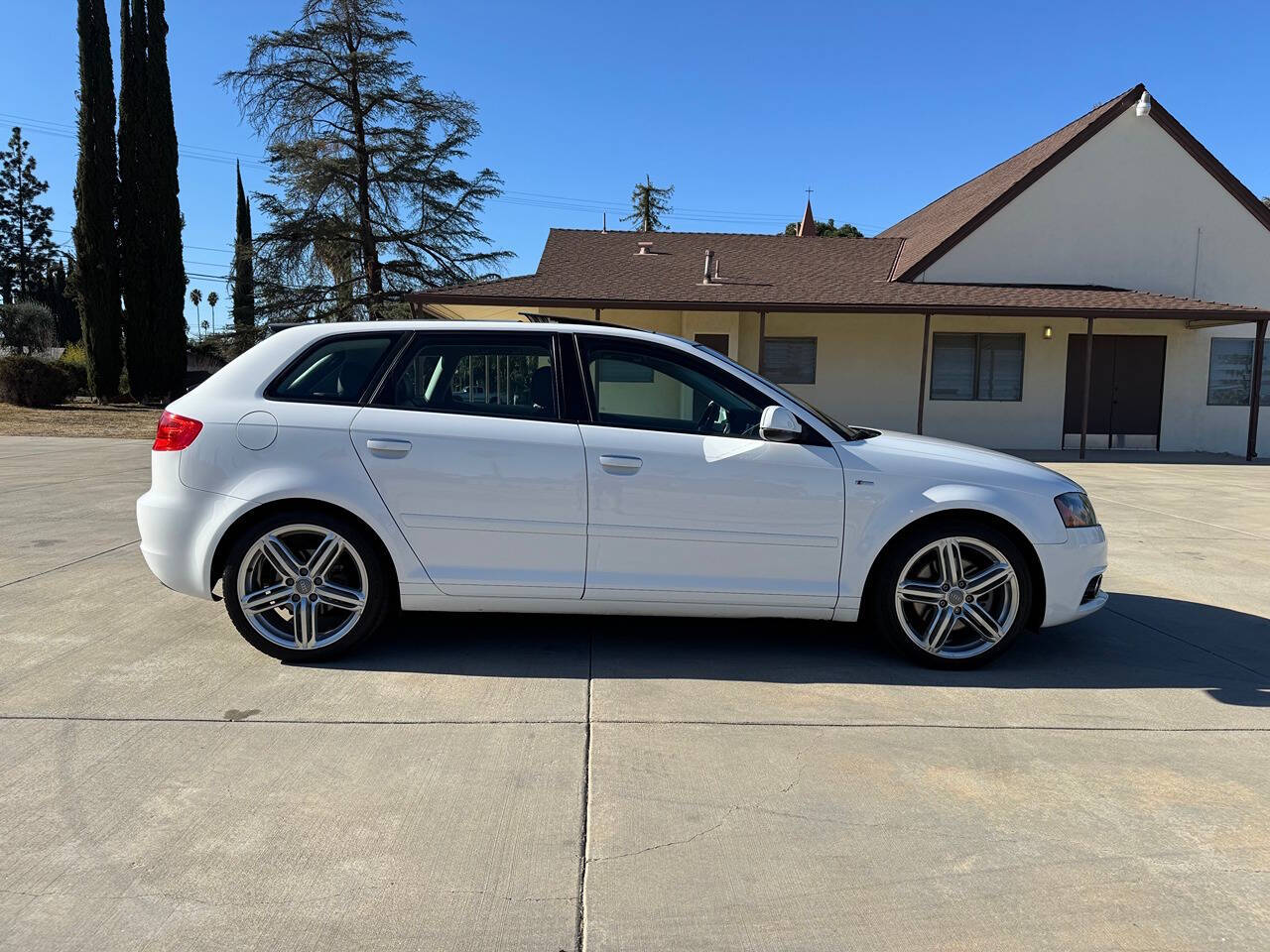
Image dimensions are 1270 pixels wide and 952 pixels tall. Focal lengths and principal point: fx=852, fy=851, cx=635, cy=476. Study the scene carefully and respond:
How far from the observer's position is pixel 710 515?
4121 mm

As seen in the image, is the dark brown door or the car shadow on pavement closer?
the car shadow on pavement

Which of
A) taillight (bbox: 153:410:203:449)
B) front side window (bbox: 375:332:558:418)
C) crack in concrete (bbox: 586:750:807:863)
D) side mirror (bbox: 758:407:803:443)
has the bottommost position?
crack in concrete (bbox: 586:750:807:863)

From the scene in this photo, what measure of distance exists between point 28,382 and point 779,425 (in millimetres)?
23814

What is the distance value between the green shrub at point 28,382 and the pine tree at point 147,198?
12.3ft

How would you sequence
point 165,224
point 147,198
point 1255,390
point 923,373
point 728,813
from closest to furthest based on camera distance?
point 728,813 → point 923,373 → point 1255,390 → point 147,198 → point 165,224

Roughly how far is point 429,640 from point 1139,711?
3495 millimetres

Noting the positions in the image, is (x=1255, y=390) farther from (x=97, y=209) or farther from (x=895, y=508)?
(x=97, y=209)

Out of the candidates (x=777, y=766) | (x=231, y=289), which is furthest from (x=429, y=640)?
(x=231, y=289)

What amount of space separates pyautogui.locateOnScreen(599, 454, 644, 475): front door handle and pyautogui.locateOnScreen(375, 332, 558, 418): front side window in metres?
0.38

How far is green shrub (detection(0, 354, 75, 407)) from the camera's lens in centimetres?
2144

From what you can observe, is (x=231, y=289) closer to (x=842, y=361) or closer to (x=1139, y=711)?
(x=842, y=361)

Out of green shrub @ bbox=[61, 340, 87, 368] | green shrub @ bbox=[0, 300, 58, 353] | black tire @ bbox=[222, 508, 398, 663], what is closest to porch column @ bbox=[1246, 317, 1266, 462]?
black tire @ bbox=[222, 508, 398, 663]

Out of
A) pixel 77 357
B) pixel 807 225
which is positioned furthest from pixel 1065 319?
pixel 77 357

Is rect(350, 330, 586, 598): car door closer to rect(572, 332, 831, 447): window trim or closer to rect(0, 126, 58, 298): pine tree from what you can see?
rect(572, 332, 831, 447): window trim
